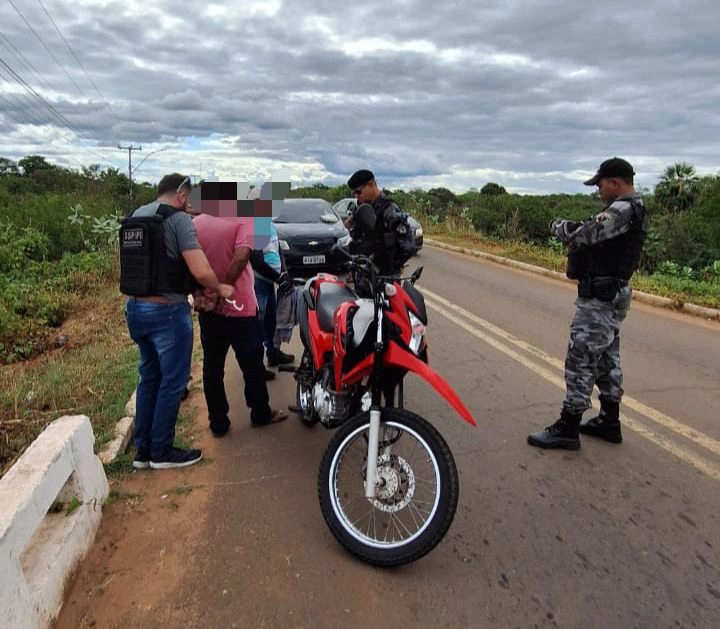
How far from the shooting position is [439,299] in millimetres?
8914

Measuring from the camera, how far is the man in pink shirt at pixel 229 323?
3.54 metres

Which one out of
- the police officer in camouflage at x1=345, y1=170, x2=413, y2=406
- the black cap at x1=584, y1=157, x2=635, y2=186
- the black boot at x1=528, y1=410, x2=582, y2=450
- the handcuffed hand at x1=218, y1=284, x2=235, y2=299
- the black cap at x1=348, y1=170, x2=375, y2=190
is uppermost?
the black cap at x1=584, y1=157, x2=635, y2=186

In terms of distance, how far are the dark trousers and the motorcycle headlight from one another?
4.49ft

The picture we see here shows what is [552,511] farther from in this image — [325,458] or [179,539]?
[179,539]

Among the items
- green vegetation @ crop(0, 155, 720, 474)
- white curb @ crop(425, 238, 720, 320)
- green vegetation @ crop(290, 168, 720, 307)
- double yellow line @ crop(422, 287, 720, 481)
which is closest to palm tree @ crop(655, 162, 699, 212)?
green vegetation @ crop(290, 168, 720, 307)

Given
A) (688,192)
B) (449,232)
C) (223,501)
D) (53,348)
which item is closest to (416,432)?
(223,501)

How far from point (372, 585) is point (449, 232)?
1868 centimetres

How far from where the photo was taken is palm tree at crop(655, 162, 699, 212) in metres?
33.2

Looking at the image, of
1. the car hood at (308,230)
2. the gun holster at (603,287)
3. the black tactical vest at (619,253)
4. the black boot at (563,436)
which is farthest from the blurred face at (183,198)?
the car hood at (308,230)

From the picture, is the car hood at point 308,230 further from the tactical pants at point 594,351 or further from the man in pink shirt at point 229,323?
the tactical pants at point 594,351

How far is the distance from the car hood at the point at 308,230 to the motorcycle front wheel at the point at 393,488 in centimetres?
791

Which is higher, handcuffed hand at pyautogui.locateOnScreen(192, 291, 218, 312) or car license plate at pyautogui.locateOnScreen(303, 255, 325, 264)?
handcuffed hand at pyautogui.locateOnScreen(192, 291, 218, 312)

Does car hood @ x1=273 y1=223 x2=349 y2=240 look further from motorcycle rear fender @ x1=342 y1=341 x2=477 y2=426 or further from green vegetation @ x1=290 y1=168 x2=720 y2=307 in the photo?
motorcycle rear fender @ x1=342 y1=341 x2=477 y2=426

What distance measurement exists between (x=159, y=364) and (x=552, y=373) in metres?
3.67
